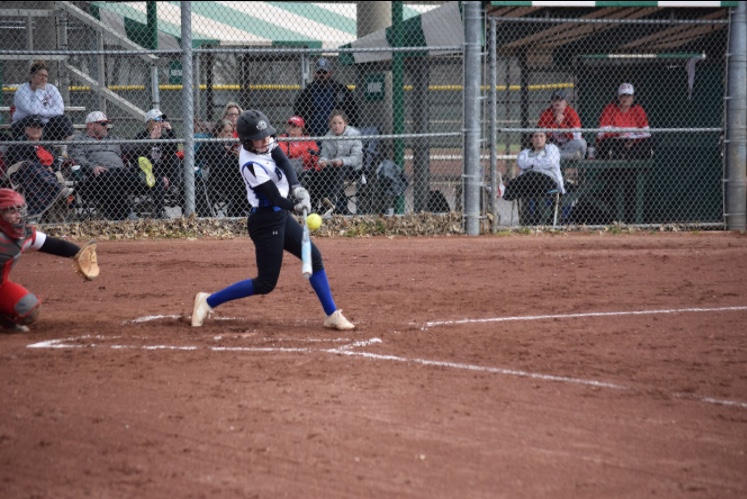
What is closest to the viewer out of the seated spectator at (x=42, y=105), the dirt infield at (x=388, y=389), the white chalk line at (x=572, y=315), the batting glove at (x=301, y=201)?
the dirt infield at (x=388, y=389)

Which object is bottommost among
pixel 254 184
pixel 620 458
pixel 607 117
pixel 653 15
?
pixel 620 458

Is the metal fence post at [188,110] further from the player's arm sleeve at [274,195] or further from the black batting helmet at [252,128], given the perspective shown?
the player's arm sleeve at [274,195]

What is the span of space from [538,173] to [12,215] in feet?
25.8

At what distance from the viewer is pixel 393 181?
1345cm

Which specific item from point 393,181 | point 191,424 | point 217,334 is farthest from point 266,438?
point 393,181

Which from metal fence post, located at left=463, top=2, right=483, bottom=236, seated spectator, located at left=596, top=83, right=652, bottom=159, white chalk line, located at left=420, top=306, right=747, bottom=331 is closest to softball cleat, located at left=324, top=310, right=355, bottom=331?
white chalk line, located at left=420, top=306, right=747, bottom=331

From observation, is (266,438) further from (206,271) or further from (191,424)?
(206,271)

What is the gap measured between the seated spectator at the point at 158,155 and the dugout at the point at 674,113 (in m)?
6.12

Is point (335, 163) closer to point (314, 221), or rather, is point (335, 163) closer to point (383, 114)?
point (383, 114)

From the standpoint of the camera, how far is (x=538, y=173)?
43.1ft

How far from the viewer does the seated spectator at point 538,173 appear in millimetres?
13203

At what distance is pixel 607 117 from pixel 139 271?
7040mm

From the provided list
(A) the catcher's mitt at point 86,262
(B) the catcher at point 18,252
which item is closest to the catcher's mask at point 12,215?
(B) the catcher at point 18,252

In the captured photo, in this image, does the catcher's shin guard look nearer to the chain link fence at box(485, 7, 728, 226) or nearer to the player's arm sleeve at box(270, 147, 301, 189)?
the player's arm sleeve at box(270, 147, 301, 189)
